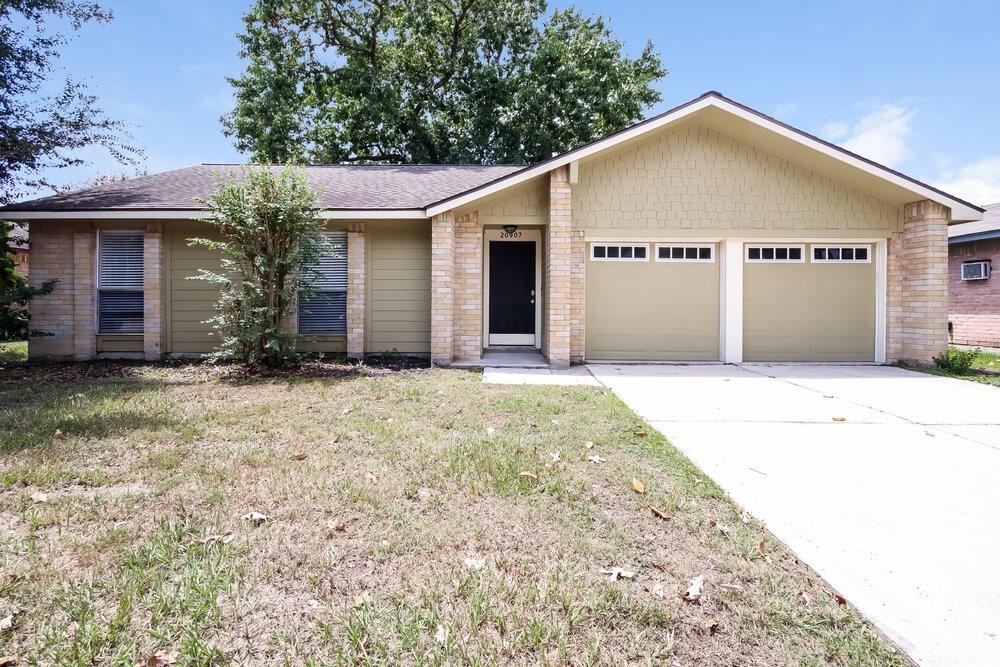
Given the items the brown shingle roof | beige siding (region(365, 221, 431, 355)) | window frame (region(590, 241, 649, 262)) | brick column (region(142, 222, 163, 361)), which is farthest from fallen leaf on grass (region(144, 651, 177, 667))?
brick column (region(142, 222, 163, 361))

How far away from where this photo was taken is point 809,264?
29.0 feet

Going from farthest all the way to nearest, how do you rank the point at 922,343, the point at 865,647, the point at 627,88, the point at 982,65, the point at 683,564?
the point at 627,88
the point at 982,65
the point at 922,343
the point at 683,564
the point at 865,647

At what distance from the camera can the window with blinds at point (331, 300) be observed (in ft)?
29.0

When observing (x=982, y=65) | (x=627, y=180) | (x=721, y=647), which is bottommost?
(x=721, y=647)

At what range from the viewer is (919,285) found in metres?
8.35

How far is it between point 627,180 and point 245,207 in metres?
6.34

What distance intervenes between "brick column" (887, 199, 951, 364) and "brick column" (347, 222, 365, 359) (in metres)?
9.94

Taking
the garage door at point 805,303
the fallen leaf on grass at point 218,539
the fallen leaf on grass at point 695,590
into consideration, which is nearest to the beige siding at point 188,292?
the fallen leaf on grass at point 218,539

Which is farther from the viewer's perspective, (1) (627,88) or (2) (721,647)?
(1) (627,88)

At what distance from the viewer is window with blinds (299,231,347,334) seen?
8852 millimetres

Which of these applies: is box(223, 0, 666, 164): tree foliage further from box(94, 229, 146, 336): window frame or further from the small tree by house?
the small tree by house

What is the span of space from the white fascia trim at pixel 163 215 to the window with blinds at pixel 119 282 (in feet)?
2.15

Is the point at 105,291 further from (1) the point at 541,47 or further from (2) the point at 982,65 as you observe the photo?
(2) the point at 982,65

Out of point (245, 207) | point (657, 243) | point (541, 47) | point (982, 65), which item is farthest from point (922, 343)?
point (541, 47)
